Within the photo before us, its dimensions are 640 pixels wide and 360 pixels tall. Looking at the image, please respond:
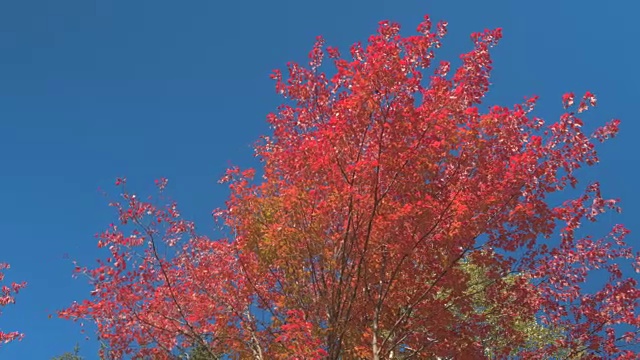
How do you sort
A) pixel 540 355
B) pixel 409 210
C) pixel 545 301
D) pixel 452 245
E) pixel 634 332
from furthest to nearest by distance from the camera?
1. pixel 540 355
2. pixel 545 301
3. pixel 634 332
4. pixel 452 245
5. pixel 409 210

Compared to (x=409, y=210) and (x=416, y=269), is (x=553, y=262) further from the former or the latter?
(x=409, y=210)

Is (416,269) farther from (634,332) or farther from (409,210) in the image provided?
(634,332)

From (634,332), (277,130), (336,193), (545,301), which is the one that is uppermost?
(277,130)

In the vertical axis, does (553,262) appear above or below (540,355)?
above

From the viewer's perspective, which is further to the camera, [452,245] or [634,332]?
[634,332]

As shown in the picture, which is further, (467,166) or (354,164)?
(467,166)

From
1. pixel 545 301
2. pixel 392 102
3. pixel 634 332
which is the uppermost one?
pixel 392 102

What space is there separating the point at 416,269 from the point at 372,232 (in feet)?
4.75

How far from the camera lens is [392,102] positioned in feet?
31.2

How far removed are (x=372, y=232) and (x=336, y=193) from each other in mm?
989

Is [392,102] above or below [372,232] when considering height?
above

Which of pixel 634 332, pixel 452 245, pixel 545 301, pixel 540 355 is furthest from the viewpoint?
pixel 540 355

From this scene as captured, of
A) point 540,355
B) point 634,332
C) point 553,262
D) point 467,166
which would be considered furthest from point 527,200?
point 540,355

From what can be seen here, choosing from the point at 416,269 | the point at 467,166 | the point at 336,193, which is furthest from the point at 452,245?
the point at 336,193
